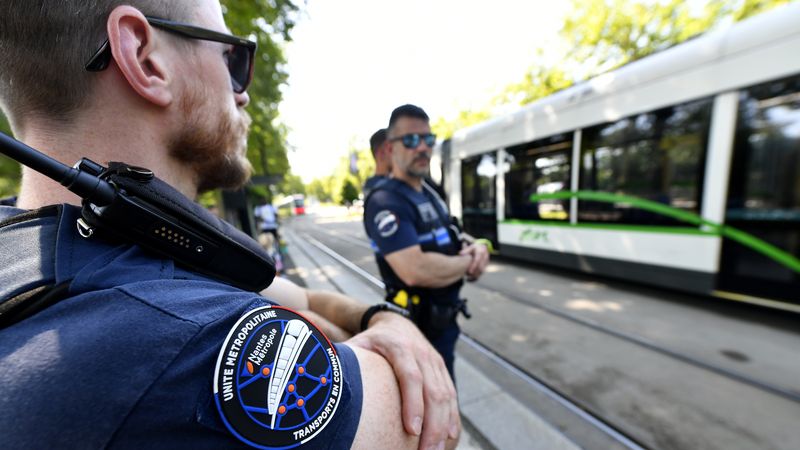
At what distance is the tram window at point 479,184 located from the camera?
24.3 ft

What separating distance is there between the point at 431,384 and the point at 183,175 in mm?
885

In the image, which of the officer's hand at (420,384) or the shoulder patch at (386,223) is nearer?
the officer's hand at (420,384)

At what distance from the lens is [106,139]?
0.75m

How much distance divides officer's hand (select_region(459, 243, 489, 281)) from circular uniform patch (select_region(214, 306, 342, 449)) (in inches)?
64.6

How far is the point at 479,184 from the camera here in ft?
25.6

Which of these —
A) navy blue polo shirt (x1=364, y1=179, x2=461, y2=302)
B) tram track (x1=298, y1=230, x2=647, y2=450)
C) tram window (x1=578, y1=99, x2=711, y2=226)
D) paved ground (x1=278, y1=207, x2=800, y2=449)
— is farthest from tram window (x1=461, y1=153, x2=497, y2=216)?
navy blue polo shirt (x1=364, y1=179, x2=461, y2=302)

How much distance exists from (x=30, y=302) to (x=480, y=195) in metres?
7.82

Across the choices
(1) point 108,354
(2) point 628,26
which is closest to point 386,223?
(1) point 108,354

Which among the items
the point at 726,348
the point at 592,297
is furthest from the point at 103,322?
the point at 592,297

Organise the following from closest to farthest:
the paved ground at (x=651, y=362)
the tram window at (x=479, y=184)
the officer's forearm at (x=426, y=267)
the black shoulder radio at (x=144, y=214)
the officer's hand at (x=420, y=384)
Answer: the black shoulder radio at (x=144, y=214) < the officer's hand at (x=420, y=384) < the officer's forearm at (x=426, y=267) < the paved ground at (x=651, y=362) < the tram window at (x=479, y=184)

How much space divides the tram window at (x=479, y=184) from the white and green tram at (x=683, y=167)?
0.84m

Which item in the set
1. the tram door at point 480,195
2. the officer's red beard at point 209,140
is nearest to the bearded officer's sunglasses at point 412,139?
the officer's red beard at point 209,140

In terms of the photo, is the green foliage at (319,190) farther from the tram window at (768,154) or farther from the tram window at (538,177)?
the tram window at (768,154)

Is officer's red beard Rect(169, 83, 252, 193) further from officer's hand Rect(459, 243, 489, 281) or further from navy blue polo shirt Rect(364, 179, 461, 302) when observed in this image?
officer's hand Rect(459, 243, 489, 281)
